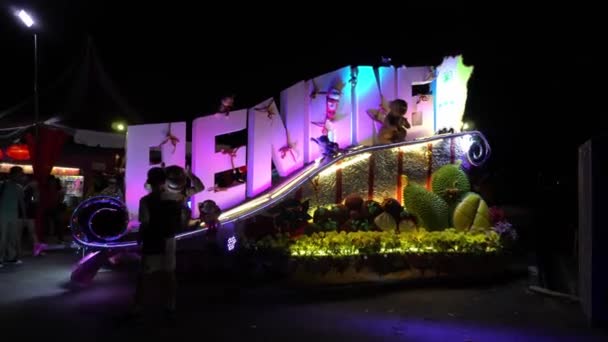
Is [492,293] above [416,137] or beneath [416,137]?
beneath

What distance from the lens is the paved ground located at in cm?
530

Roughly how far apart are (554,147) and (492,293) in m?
21.3

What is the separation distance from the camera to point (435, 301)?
6.89 metres

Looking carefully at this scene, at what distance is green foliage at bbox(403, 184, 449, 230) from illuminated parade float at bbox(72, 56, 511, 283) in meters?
0.02

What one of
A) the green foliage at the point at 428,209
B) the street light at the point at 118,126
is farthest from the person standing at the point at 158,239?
the street light at the point at 118,126

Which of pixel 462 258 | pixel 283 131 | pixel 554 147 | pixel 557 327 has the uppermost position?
pixel 554 147

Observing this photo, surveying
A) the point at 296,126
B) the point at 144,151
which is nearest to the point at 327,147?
the point at 296,126

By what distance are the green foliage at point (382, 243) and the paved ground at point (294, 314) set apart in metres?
0.59

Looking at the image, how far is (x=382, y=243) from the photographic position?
7.69m

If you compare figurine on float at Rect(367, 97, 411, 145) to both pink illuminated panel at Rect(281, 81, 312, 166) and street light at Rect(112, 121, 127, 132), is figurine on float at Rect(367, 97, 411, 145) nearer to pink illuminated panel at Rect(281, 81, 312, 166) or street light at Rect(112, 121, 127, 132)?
pink illuminated panel at Rect(281, 81, 312, 166)

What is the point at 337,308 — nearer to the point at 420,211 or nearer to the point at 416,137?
the point at 420,211

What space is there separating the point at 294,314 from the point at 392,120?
4.52 metres

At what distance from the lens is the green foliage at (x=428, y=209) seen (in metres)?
8.94

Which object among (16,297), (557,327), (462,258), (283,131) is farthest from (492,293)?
(16,297)
